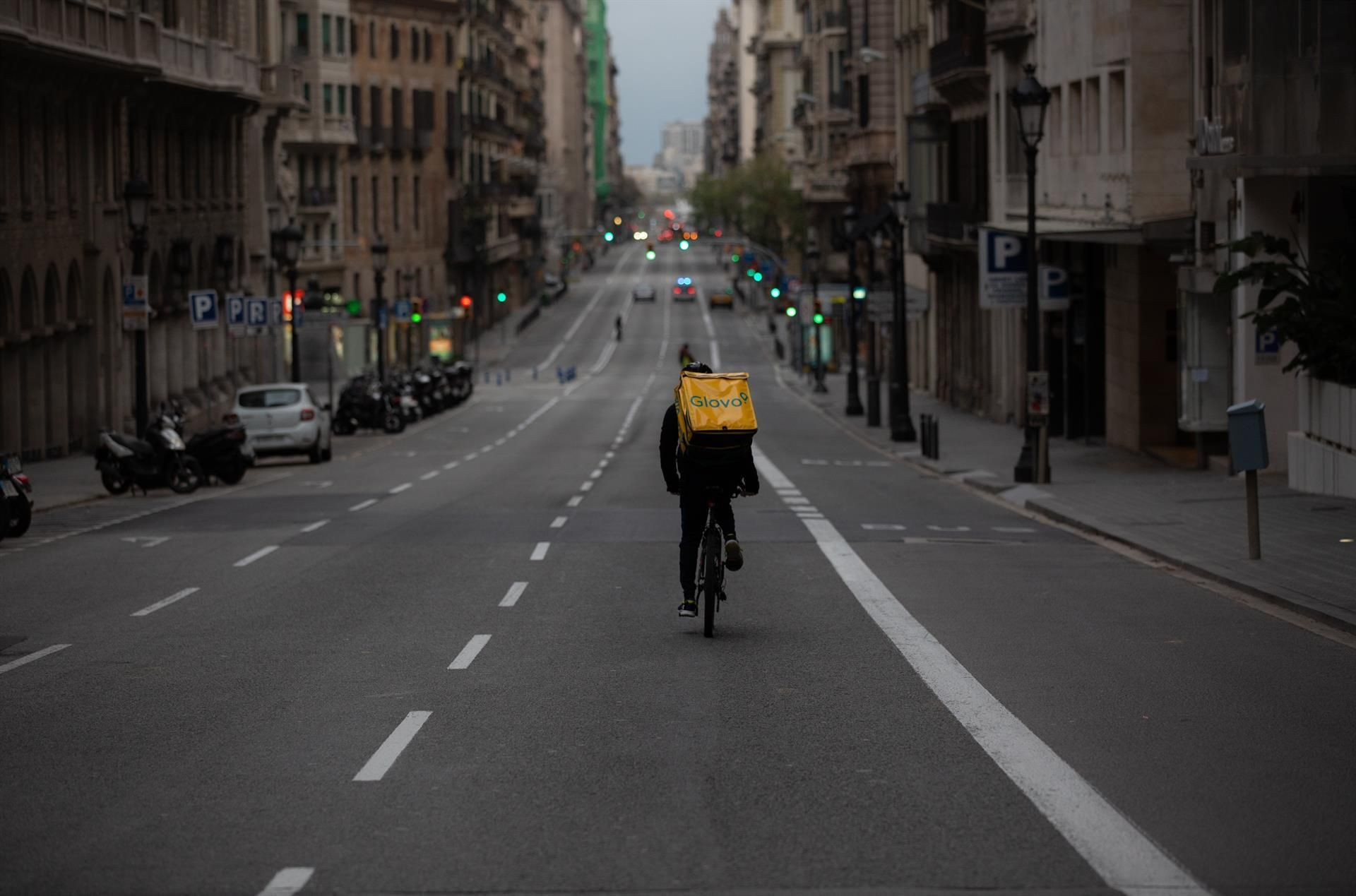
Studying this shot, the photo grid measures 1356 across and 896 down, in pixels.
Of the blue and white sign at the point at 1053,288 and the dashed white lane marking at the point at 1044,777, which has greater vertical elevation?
the blue and white sign at the point at 1053,288

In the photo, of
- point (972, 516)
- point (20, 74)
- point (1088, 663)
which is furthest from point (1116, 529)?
point (20, 74)

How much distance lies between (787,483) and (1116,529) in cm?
1055

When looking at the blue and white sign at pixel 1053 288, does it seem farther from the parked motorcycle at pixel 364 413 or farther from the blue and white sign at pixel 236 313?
the parked motorcycle at pixel 364 413

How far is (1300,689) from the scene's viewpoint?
1197 centimetres

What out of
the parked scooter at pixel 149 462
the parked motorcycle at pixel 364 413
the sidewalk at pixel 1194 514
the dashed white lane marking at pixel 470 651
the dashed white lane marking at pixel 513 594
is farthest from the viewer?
the parked motorcycle at pixel 364 413

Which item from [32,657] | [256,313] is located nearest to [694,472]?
[32,657]

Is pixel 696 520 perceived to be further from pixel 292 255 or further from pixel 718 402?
pixel 292 255

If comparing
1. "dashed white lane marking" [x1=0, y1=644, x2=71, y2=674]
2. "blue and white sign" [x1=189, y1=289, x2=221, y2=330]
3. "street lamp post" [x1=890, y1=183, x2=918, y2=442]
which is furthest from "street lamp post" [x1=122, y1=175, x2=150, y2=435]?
"dashed white lane marking" [x1=0, y1=644, x2=71, y2=674]

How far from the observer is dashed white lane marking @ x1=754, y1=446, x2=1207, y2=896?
776 cm

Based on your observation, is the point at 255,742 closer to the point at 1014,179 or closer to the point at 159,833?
the point at 159,833

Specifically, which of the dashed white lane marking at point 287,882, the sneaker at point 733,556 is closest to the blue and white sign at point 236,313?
the sneaker at point 733,556

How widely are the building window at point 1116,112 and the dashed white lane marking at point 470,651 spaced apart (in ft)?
80.3

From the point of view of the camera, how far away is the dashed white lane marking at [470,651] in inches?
520

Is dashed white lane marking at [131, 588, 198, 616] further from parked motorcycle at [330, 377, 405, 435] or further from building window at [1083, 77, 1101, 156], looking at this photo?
parked motorcycle at [330, 377, 405, 435]
